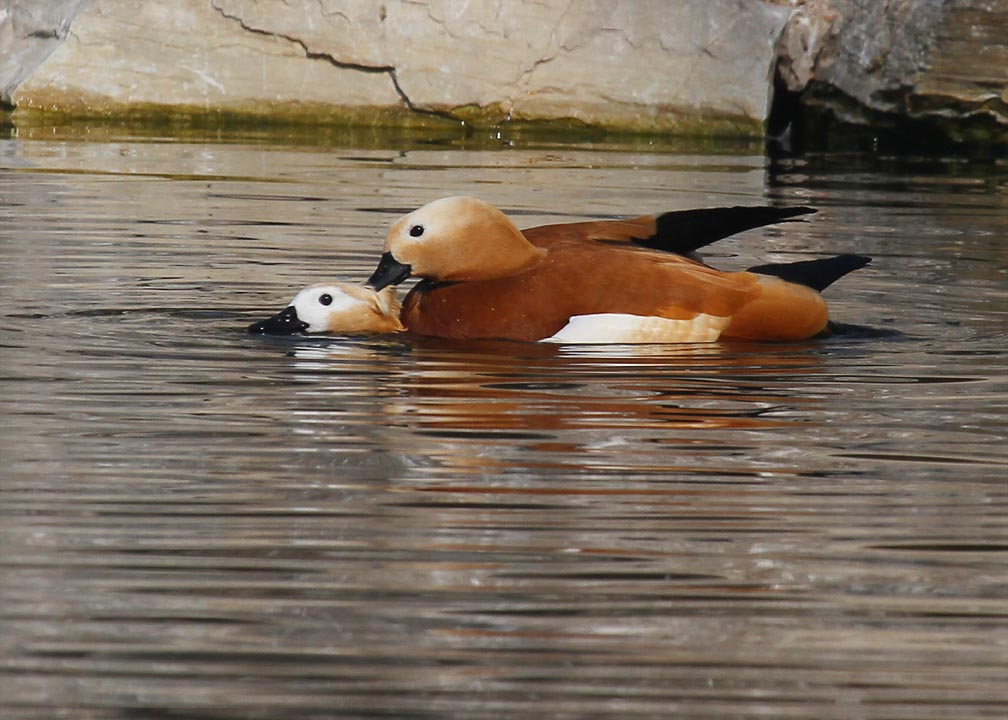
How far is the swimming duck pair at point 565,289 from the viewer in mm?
5581

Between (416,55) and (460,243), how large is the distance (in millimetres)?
7721

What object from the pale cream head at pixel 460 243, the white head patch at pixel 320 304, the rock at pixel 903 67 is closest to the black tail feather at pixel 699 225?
the pale cream head at pixel 460 243

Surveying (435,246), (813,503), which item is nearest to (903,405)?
(813,503)

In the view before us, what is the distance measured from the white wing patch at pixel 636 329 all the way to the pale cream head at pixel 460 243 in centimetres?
26

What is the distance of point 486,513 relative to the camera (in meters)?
3.70

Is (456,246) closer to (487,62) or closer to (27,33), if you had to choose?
(487,62)

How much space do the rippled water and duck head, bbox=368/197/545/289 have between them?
10.1 inches

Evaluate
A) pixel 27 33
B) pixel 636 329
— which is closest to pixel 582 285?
pixel 636 329

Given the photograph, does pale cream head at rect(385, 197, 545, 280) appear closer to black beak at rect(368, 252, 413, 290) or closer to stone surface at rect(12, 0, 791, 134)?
black beak at rect(368, 252, 413, 290)

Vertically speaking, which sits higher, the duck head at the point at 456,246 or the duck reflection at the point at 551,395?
the duck head at the point at 456,246

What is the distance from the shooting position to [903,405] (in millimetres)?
4918

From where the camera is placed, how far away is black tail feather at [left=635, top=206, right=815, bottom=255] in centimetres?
585

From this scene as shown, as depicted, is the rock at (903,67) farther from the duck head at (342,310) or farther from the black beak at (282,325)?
the black beak at (282,325)

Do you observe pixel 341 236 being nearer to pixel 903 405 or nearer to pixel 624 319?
pixel 624 319
